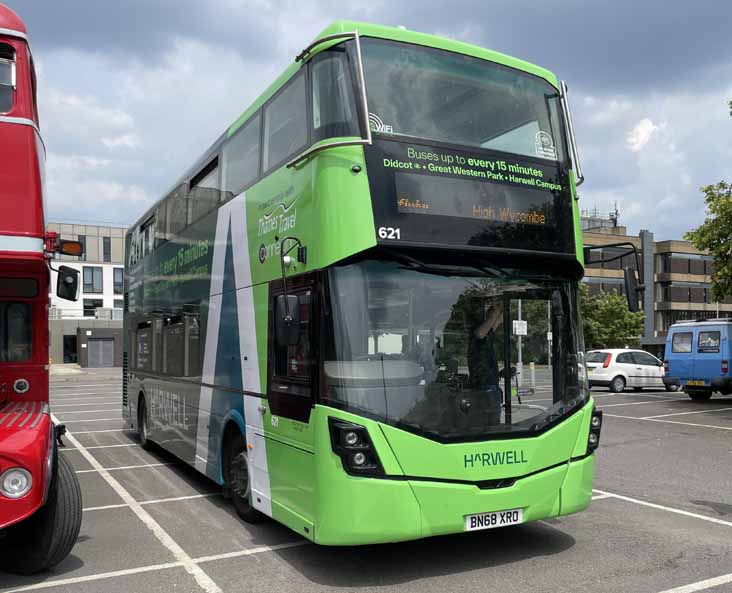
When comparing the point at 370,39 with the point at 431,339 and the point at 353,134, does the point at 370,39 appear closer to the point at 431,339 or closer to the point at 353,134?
the point at 353,134

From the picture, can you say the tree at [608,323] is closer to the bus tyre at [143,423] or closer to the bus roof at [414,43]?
the bus tyre at [143,423]

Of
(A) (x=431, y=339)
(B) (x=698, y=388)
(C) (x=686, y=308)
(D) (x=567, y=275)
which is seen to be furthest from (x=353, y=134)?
(C) (x=686, y=308)

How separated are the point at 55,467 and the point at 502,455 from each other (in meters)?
3.47

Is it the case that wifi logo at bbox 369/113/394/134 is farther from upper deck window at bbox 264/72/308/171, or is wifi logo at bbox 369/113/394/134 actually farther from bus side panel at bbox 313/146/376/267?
upper deck window at bbox 264/72/308/171

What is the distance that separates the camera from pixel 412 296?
17.8ft

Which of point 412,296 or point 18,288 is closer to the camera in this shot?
point 412,296

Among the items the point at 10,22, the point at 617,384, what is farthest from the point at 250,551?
the point at 617,384

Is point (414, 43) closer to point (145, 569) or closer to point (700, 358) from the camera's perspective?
point (145, 569)

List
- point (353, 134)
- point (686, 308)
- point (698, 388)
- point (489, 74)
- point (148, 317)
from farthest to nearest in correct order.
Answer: point (686, 308), point (698, 388), point (148, 317), point (489, 74), point (353, 134)

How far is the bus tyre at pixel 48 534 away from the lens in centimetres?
545

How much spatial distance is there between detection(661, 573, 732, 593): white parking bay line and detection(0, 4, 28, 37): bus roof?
6.78 meters

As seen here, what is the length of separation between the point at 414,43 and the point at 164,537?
4981 millimetres

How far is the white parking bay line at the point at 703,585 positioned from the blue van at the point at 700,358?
655 inches

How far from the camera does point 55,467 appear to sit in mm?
5543
